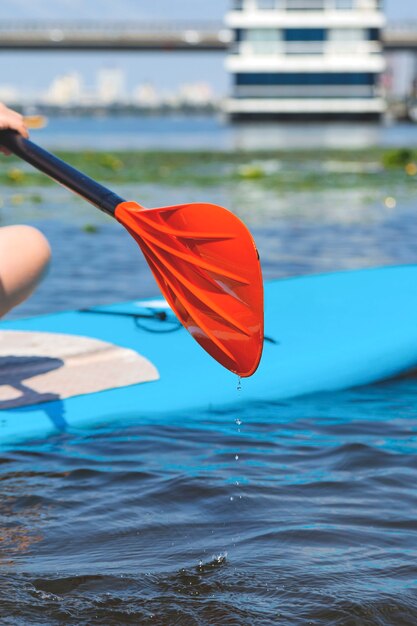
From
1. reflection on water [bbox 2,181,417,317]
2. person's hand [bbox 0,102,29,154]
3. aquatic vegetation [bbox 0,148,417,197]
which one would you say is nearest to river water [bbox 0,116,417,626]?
person's hand [bbox 0,102,29,154]

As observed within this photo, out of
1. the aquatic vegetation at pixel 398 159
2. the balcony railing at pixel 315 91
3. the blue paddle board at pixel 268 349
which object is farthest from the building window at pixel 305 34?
the blue paddle board at pixel 268 349

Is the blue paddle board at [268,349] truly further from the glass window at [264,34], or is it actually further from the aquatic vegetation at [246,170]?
the glass window at [264,34]

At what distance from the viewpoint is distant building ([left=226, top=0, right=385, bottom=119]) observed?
198 ft

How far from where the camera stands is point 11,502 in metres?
3.17

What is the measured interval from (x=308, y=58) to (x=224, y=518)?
60.2 m

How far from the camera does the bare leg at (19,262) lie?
302 centimetres

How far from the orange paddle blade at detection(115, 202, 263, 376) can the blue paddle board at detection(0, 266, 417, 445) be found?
31.7 inches

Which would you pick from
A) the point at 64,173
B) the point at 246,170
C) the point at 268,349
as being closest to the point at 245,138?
the point at 246,170

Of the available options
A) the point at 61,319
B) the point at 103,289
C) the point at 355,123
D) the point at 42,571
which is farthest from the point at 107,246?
the point at 355,123

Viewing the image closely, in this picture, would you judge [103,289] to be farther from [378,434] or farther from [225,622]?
[225,622]

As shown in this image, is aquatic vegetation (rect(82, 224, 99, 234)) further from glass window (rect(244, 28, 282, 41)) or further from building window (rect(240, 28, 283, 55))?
glass window (rect(244, 28, 282, 41))

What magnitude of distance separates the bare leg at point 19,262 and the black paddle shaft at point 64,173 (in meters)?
0.19

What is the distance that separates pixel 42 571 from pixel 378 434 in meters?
1.62

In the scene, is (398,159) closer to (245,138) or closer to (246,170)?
(246,170)
